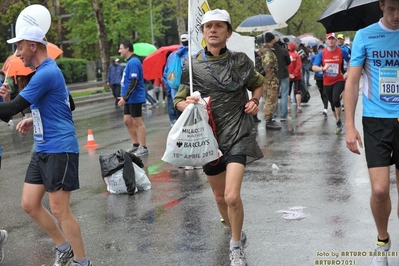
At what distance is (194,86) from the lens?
5.54 metres

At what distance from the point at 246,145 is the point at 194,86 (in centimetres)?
66

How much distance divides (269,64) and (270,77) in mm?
300

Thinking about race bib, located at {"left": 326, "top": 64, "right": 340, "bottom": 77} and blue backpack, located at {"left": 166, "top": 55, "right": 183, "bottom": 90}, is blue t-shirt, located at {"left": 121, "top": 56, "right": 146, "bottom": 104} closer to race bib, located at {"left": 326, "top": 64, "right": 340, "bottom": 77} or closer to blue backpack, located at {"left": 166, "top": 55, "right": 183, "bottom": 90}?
blue backpack, located at {"left": 166, "top": 55, "right": 183, "bottom": 90}

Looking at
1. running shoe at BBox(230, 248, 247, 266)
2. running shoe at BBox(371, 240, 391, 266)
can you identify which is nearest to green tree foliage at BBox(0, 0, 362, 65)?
running shoe at BBox(230, 248, 247, 266)

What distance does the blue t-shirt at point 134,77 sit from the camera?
11.3 m

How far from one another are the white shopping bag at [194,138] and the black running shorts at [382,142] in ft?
4.04

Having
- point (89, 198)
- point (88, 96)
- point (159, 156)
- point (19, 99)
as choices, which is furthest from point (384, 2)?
point (88, 96)

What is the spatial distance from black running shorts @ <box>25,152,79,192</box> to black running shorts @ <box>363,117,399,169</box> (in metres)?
2.27

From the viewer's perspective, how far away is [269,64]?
565 inches

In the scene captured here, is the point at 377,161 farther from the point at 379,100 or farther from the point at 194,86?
the point at 194,86

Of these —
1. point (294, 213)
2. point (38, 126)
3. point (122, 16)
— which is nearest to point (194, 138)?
point (38, 126)

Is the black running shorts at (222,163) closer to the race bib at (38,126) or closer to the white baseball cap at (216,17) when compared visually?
the white baseball cap at (216,17)

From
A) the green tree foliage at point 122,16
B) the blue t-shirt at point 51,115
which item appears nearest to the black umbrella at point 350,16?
the blue t-shirt at point 51,115

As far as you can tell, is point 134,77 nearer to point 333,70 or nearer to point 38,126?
point 333,70
